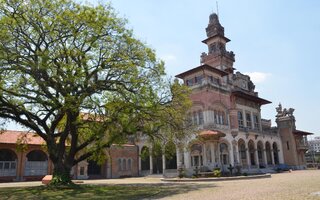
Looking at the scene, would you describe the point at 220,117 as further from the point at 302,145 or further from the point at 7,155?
the point at 7,155

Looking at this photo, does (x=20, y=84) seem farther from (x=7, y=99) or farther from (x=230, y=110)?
(x=230, y=110)

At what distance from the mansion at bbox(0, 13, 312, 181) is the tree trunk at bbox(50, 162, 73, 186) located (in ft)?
40.8

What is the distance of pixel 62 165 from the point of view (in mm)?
19500

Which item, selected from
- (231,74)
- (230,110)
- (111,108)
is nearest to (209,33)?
(231,74)

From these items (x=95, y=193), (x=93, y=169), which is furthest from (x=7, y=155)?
(x=95, y=193)

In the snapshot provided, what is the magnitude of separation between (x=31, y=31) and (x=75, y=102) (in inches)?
211

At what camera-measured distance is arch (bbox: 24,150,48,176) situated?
35.3 meters

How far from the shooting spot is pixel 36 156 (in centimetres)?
3678

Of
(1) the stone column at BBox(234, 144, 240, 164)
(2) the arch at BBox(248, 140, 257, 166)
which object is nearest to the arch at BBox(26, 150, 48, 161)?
(1) the stone column at BBox(234, 144, 240, 164)

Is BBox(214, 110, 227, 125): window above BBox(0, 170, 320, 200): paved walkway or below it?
above

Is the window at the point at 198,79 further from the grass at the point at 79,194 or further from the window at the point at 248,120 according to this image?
the grass at the point at 79,194

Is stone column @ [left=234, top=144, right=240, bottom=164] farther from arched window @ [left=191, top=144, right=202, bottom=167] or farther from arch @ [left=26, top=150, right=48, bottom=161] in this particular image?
arch @ [left=26, top=150, right=48, bottom=161]

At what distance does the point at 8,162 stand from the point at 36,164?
3.20 m

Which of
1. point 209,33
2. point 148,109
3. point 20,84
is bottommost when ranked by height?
point 148,109
